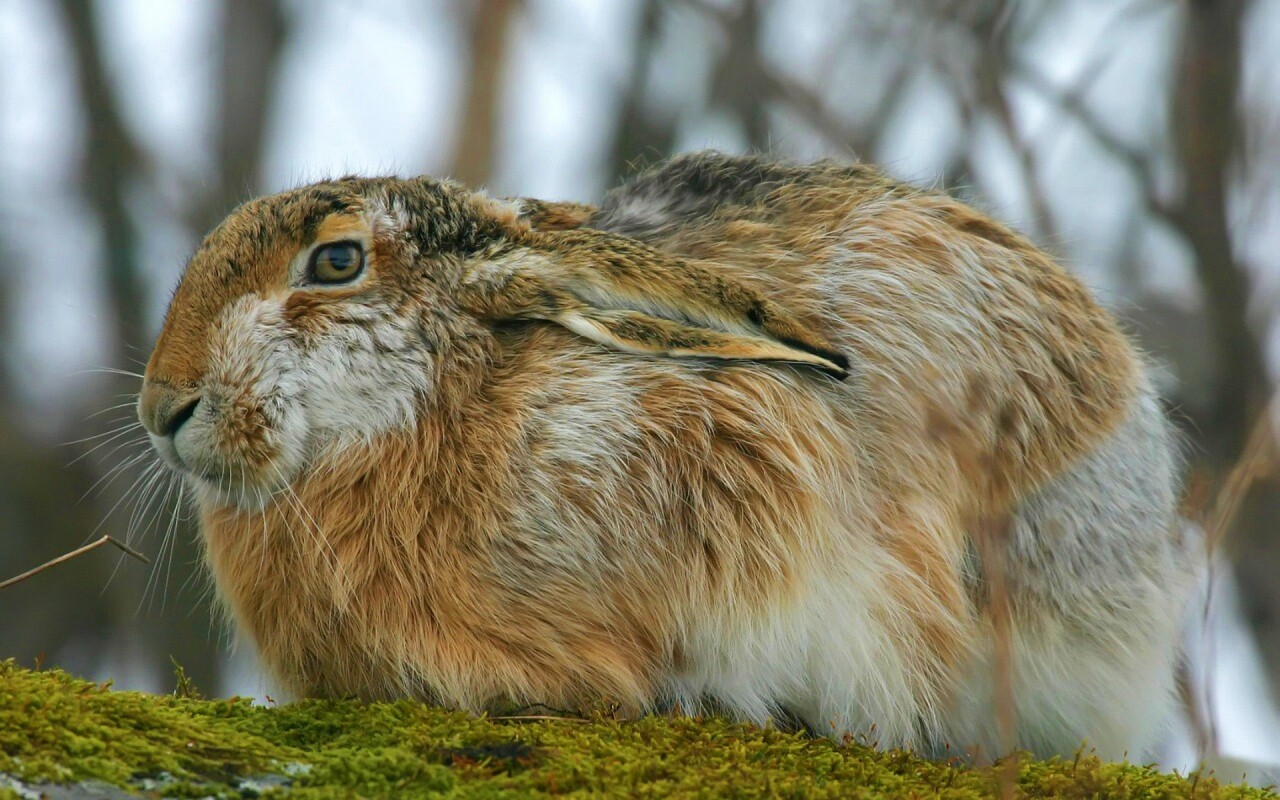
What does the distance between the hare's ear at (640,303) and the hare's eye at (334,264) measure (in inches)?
15.0

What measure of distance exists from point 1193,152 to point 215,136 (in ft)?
24.1

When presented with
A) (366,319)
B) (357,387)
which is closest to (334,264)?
(366,319)

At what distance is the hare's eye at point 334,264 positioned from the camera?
438 centimetres

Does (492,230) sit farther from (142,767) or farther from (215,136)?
(215,136)

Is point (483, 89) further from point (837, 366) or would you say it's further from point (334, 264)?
point (837, 366)

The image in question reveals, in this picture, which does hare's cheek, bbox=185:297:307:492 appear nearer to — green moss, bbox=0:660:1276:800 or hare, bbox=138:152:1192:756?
hare, bbox=138:152:1192:756

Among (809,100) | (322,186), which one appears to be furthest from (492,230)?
(809,100)

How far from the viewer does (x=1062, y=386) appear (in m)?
4.70

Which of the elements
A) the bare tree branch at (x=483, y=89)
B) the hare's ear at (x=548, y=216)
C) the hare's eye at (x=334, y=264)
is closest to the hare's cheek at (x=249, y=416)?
the hare's eye at (x=334, y=264)

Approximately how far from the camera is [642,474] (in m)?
4.08

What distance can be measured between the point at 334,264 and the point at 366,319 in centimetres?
25

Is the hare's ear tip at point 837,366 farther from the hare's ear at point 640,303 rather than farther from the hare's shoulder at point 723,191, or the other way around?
the hare's shoulder at point 723,191

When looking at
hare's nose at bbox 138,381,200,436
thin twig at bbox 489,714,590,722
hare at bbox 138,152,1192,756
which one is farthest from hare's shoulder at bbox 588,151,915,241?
thin twig at bbox 489,714,590,722

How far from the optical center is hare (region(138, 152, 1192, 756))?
4.01m
